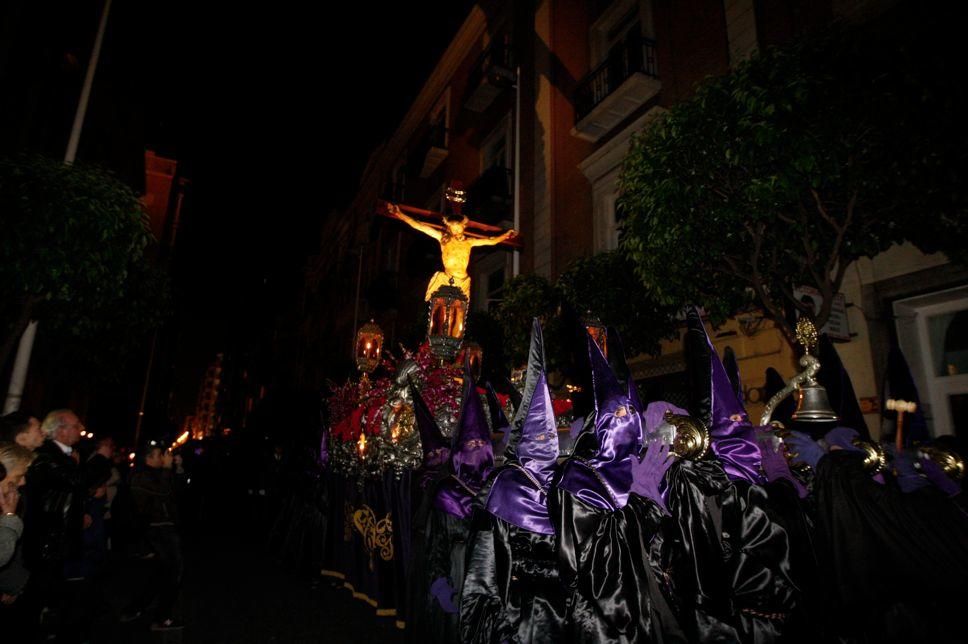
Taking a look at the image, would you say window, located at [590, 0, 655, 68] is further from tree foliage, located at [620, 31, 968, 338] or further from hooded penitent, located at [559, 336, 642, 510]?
hooded penitent, located at [559, 336, 642, 510]

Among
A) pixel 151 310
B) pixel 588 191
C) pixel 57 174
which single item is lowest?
pixel 151 310

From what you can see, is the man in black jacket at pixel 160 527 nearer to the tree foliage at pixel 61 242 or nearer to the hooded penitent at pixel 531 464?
the tree foliage at pixel 61 242

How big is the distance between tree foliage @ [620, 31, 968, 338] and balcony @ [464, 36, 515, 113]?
11886 mm

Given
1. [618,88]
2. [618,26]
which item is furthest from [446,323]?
[618,26]

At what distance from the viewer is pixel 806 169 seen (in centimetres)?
495

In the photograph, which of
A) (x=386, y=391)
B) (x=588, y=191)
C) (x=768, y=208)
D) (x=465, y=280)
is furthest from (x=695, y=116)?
(x=588, y=191)

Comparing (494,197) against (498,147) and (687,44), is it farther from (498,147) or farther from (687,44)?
(687,44)

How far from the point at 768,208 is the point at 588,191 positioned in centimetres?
866

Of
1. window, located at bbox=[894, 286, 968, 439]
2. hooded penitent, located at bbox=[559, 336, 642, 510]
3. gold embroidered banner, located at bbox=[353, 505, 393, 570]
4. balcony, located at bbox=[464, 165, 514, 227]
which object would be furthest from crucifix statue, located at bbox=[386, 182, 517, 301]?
balcony, located at bbox=[464, 165, 514, 227]

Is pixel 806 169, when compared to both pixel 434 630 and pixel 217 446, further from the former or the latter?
pixel 217 446

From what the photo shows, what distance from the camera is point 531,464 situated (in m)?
3.47

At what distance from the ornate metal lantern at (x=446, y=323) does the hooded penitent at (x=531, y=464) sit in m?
3.15

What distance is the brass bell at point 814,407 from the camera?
3514mm

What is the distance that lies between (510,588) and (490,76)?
53.4 ft
